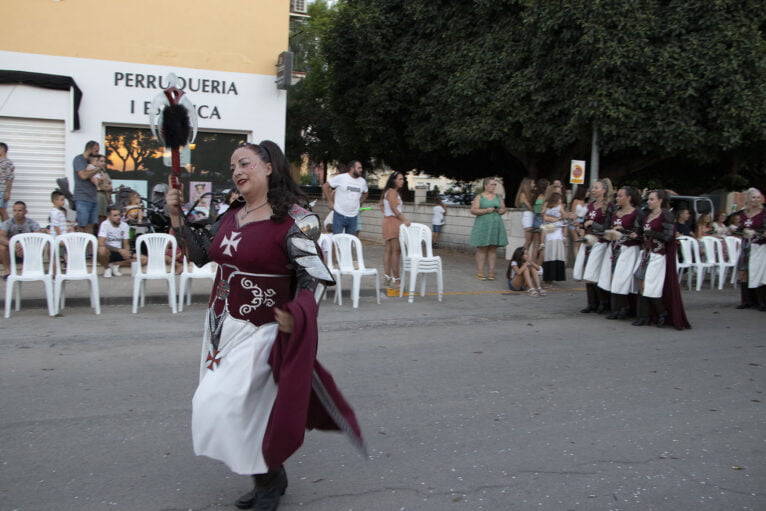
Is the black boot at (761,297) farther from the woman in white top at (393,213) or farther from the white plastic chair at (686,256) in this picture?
the woman in white top at (393,213)

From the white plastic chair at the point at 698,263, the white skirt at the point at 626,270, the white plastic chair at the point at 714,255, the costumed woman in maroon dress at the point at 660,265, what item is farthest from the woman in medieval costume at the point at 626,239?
the white plastic chair at the point at 714,255

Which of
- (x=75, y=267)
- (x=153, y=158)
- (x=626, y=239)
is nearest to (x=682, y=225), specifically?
(x=626, y=239)

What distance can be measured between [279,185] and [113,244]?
8765mm

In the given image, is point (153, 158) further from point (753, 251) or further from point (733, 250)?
point (733, 250)

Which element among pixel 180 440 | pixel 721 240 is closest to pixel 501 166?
pixel 721 240

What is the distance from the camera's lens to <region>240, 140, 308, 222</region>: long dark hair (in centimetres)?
347

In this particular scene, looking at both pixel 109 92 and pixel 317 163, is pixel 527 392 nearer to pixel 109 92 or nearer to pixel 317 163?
pixel 109 92

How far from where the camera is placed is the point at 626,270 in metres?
9.12

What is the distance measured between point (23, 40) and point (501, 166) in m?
15.5

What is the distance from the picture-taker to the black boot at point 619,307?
30.9 feet

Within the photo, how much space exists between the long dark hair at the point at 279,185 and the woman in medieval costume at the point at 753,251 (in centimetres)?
917

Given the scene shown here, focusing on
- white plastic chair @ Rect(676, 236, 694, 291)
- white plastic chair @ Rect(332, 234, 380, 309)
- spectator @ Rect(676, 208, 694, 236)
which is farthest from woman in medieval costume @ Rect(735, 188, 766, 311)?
white plastic chair @ Rect(332, 234, 380, 309)

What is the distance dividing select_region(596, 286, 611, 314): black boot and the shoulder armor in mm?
7260

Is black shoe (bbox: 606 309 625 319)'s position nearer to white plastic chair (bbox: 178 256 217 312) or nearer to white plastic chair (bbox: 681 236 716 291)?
white plastic chair (bbox: 681 236 716 291)
